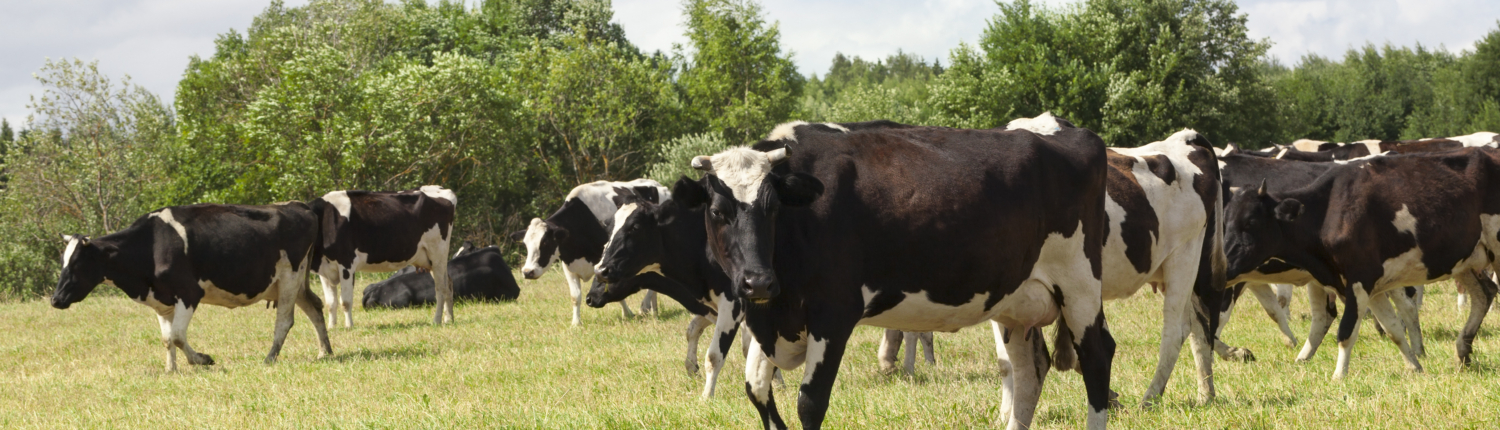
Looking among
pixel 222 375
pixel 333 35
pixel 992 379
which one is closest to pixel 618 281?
pixel 992 379

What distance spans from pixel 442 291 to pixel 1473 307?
14.2 meters

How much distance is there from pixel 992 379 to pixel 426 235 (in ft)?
40.7

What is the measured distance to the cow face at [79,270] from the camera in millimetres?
12250

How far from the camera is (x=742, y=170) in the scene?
15.7 ft

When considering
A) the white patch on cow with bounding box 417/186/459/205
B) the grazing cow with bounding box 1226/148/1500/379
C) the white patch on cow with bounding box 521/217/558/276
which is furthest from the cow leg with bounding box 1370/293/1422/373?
the white patch on cow with bounding box 417/186/459/205

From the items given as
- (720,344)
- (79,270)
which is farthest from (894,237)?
(79,270)

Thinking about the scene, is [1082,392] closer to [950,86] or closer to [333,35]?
[950,86]

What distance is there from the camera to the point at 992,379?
29.5 ft

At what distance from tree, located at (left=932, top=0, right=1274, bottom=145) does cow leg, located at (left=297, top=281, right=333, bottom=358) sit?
3309cm

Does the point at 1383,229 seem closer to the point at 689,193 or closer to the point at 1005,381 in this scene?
the point at 1005,381

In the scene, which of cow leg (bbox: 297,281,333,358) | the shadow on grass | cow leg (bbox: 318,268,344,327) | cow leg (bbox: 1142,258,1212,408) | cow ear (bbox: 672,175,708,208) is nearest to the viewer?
cow ear (bbox: 672,175,708,208)

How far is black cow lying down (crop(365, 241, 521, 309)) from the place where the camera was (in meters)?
20.1

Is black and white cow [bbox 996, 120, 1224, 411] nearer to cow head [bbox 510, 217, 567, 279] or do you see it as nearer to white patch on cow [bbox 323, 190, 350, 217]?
cow head [bbox 510, 217, 567, 279]

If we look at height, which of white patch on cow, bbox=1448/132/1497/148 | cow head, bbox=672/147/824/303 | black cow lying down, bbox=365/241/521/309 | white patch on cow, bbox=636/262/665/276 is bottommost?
black cow lying down, bbox=365/241/521/309
